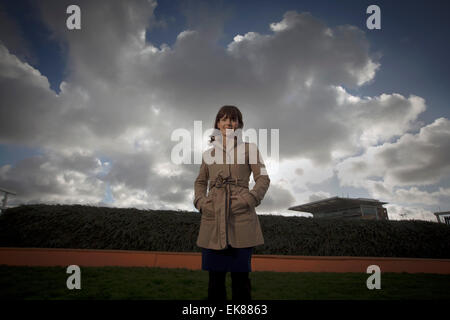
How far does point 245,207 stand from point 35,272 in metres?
4.74

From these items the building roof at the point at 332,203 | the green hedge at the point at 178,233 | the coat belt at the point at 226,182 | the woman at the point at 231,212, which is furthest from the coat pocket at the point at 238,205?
the building roof at the point at 332,203

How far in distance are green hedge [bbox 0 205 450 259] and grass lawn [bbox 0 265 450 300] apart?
1.36m

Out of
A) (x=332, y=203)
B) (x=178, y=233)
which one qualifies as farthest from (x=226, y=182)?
(x=332, y=203)

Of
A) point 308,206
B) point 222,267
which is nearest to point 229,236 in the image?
point 222,267

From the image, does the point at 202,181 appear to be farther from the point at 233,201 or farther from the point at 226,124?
the point at 226,124

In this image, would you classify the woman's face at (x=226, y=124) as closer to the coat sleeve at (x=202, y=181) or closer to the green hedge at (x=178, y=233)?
the coat sleeve at (x=202, y=181)

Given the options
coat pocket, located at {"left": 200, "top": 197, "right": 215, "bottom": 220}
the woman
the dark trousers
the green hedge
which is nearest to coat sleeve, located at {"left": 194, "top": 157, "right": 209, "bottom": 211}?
the woman

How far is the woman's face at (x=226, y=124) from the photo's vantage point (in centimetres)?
229

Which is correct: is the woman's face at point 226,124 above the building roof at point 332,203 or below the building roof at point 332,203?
above

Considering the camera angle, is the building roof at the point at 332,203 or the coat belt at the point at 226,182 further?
the building roof at the point at 332,203

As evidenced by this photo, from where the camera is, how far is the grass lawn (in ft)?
10.4
